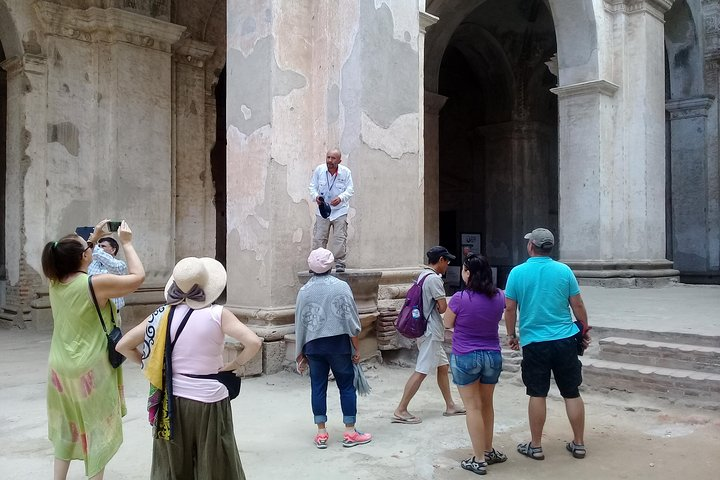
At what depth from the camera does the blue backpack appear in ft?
17.1

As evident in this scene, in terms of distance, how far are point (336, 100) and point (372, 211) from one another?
1363 millimetres

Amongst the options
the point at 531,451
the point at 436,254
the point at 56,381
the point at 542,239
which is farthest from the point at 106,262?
the point at 531,451

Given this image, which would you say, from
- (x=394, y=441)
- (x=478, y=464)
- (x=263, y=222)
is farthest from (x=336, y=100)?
(x=478, y=464)

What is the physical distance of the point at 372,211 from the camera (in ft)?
23.8

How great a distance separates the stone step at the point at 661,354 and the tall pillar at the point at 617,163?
580 cm

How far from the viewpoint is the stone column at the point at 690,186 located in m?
17.5

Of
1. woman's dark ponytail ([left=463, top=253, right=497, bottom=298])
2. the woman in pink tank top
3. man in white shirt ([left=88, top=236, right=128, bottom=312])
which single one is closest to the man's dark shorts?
woman's dark ponytail ([left=463, top=253, right=497, bottom=298])

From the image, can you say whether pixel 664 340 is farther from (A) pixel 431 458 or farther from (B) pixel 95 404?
(B) pixel 95 404

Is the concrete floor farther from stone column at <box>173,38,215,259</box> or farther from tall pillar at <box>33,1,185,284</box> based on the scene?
stone column at <box>173,38,215,259</box>

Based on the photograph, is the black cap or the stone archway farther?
the stone archway

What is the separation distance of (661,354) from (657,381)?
468 millimetres

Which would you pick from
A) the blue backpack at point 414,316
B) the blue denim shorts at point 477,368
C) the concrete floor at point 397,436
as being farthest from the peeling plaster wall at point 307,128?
the blue denim shorts at point 477,368

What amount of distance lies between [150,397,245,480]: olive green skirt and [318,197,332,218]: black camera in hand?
3825 millimetres

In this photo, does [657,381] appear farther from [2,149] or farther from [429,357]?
[2,149]
